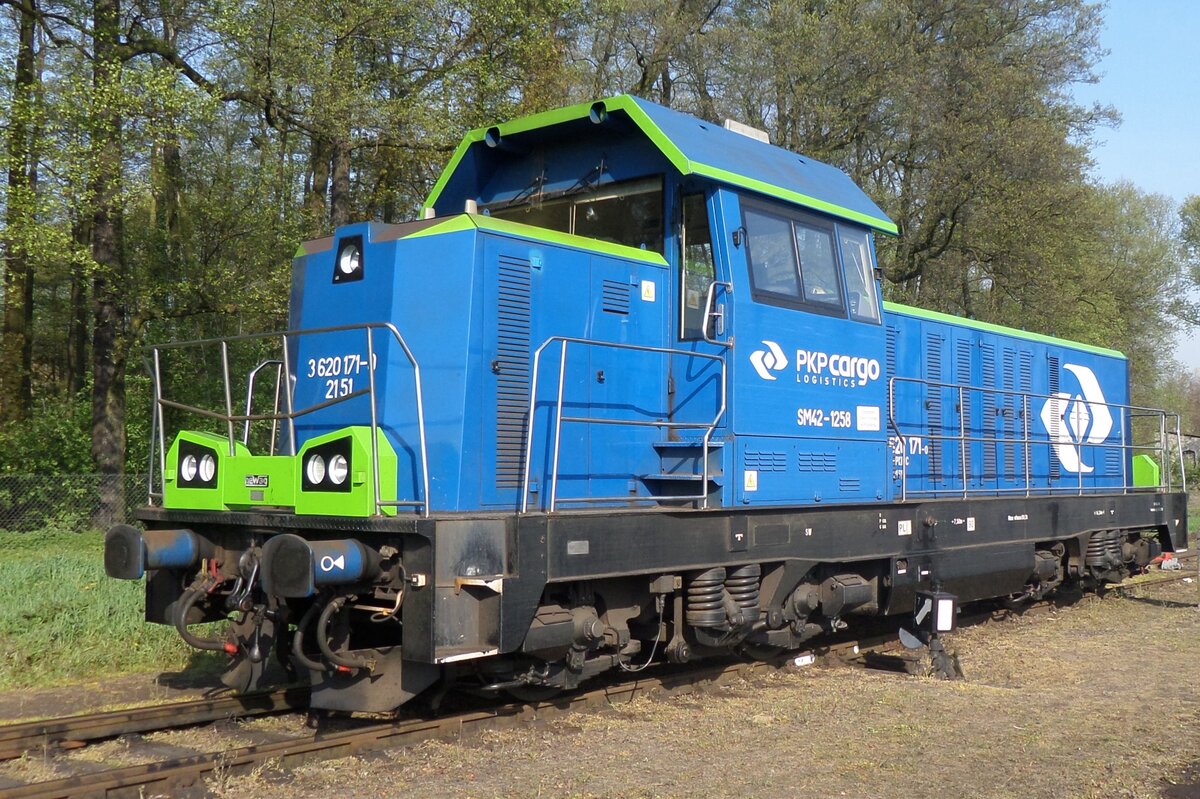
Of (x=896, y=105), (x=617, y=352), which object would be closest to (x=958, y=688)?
(x=617, y=352)

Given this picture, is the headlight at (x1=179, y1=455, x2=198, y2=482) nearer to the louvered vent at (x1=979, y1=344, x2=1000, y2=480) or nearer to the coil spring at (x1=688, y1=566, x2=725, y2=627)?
the coil spring at (x1=688, y1=566, x2=725, y2=627)

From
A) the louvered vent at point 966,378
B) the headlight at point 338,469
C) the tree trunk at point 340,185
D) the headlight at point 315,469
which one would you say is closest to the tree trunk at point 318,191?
the tree trunk at point 340,185

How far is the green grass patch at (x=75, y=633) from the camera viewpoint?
311 inches

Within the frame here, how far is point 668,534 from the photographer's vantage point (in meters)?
6.32

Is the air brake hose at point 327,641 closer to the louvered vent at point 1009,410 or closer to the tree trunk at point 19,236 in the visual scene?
the louvered vent at point 1009,410

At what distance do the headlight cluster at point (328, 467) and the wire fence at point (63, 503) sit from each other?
9712 mm

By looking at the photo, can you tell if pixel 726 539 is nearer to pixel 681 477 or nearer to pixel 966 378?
pixel 681 477

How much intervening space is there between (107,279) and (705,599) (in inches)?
524

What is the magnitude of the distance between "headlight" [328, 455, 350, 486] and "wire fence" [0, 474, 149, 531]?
9876 mm

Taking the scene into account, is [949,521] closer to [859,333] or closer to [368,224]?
[859,333]

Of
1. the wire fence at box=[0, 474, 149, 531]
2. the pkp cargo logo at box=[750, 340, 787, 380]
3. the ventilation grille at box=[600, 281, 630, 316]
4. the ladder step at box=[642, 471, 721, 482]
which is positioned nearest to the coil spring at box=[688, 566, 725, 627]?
the ladder step at box=[642, 471, 721, 482]

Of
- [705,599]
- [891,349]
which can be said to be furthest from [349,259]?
[891,349]

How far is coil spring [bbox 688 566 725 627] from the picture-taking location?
21.8 feet

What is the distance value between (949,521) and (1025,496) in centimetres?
179
